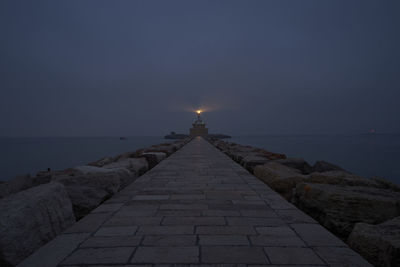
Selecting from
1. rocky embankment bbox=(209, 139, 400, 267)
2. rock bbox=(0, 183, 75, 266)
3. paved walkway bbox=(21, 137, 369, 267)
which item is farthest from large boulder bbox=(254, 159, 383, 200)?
rock bbox=(0, 183, 75, 266)

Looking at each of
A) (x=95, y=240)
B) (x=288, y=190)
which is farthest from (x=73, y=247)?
(x=288, y=190)

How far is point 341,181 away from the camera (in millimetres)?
3414

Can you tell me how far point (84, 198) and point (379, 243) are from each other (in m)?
2.92

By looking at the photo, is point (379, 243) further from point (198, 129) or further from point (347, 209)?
point (198, 129)

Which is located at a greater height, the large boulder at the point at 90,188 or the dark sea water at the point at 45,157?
the large boulder at the point at 90,188

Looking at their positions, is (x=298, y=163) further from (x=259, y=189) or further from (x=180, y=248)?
(x=180, y=248)

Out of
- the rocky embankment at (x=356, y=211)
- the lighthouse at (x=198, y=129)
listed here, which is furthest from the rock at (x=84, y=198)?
the lighthouse at (x=198, y=129)

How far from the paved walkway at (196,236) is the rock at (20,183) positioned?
1.81 meters

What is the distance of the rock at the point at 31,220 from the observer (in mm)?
1640

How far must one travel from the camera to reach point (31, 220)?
72.9 inches

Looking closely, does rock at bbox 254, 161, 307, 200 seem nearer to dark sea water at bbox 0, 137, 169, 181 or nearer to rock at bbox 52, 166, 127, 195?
rock at bbox 52, 166, 127, 195

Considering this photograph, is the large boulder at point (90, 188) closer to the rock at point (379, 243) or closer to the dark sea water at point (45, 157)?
the rock at point (379, 243)

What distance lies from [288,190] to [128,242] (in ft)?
8.63

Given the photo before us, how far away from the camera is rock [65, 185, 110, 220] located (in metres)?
A: 2.58
